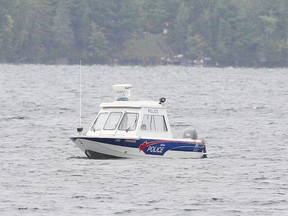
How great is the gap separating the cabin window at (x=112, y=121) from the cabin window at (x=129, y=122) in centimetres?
22

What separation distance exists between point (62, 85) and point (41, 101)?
1513 inches

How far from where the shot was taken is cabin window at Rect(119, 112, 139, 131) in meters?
47.2

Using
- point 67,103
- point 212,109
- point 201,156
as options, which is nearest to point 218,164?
point 201,156

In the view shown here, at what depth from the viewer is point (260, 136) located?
6325cm

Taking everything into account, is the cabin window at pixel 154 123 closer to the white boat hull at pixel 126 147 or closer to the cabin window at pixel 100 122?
the white boat hull at pixel 126 147

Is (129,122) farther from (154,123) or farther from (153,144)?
(153,144)

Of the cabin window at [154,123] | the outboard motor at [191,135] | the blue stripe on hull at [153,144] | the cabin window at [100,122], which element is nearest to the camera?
the blue stripe on hull at [153,144]

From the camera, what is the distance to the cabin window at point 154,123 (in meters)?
47.5

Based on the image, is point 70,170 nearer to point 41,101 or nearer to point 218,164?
point 218,164

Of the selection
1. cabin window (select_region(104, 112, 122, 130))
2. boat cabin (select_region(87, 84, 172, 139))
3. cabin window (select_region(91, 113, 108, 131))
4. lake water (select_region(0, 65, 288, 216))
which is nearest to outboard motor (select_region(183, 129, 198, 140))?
lake water (select_region(0, 65, 288, 216))

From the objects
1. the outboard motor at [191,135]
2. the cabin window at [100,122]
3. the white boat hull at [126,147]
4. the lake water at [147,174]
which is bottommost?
the lake water at [147,174]

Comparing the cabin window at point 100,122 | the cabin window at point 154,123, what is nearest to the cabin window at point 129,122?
the cabin window at point 154,123

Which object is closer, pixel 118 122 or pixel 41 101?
pixel 118 122

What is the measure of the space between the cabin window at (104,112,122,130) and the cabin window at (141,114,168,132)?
3.17 feet
